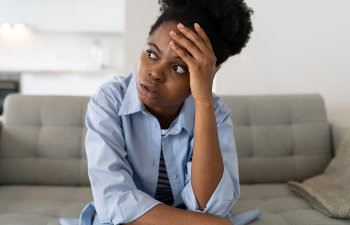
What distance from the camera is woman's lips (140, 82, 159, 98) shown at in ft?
2.86

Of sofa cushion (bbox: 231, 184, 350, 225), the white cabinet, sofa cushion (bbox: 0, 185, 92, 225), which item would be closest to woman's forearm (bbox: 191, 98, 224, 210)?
sofa cushion (bbox: 231, 184, 350, 225)

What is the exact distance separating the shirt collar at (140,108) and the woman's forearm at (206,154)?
145mm

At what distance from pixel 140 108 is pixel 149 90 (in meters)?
0.11

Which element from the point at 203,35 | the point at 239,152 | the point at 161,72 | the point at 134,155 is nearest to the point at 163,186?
the point at 134,155

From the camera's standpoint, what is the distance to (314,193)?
4.41 feet

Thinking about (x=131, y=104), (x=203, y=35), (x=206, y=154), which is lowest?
(x=206, y=154)

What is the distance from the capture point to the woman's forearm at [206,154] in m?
0.86

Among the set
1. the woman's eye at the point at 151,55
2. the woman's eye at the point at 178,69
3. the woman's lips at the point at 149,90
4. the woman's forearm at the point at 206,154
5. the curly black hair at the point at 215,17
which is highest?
the curly black hair at the point at 215,17

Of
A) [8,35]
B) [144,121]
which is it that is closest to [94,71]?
[8,35]

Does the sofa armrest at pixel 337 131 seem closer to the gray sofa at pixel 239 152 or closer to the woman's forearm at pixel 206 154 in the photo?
the gray sofa at pixel 239 152

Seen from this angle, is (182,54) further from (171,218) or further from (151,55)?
(171,218)

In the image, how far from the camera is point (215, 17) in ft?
2.91

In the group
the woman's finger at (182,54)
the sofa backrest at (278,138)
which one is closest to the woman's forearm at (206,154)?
the woman's finger at (182,54)

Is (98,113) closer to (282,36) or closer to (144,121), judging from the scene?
(144,121)
